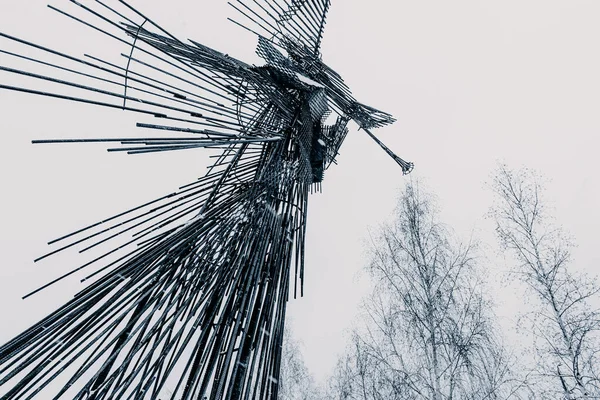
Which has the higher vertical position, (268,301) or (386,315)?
(386,315)

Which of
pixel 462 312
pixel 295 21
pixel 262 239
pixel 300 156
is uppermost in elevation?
pixel 462 312

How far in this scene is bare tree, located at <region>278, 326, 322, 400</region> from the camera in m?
10.4

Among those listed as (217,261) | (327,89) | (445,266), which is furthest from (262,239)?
(445,266)

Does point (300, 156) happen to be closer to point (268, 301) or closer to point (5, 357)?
point (268, 301)

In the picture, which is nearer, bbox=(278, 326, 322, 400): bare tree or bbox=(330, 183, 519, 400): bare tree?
bbox=(330, 183, 519, 400): bare tree

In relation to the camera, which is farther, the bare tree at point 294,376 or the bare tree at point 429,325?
the bare tree at point 294,376

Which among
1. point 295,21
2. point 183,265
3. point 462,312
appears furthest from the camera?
point 462,312

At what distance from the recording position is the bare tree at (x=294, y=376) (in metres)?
10.4

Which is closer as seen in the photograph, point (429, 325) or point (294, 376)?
point (429, 325)

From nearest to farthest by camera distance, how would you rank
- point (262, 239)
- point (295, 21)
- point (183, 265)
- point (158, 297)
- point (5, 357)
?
point (5, 357)
point (158, 297)
point (183, 265)
point (262, 239)
point (295, 21)

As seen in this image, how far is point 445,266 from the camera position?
23.4ft

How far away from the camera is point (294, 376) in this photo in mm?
10648

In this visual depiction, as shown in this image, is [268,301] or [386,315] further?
[386,315]

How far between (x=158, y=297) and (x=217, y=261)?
0.86ft
